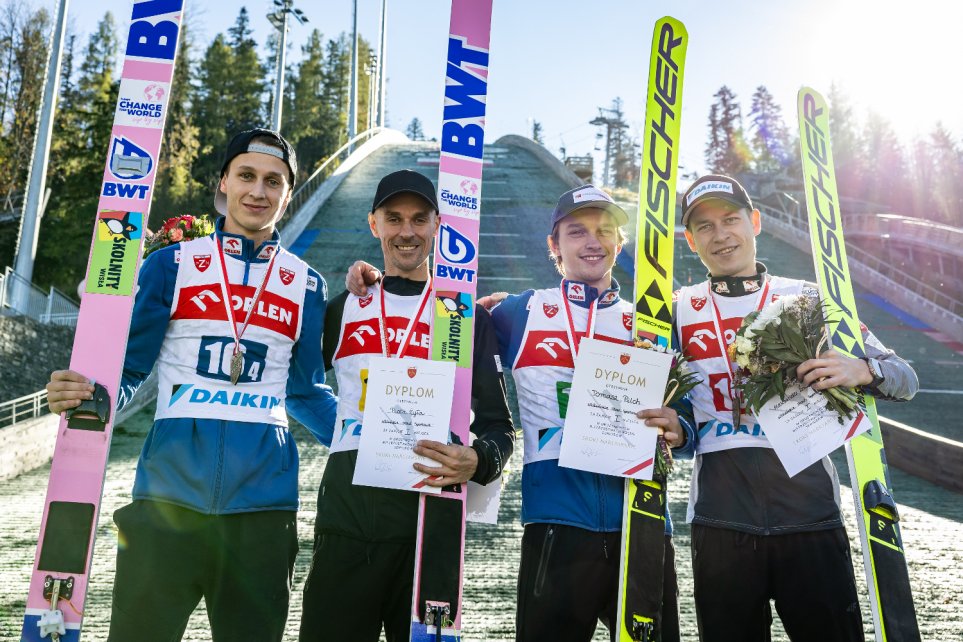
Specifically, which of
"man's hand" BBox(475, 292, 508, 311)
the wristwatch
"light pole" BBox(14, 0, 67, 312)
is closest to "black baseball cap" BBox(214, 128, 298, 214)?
"man's hand" BBox(475, 292, 508, 311)

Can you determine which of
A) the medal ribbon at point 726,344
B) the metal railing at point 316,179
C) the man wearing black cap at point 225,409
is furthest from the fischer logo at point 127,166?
the metal railing at point 316,179

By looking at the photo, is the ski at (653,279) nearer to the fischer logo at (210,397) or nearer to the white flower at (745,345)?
the white flower at (745,345)

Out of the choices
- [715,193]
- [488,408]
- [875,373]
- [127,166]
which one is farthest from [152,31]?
[875,373]

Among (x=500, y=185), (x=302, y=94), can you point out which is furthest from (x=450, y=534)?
(x=302, y=94)

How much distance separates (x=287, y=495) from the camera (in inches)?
102

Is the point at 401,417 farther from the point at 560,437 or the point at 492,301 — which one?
the point at 492,301

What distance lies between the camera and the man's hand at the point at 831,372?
9.06ft

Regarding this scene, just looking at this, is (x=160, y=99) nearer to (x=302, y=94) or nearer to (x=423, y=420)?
(x=423, y=420)

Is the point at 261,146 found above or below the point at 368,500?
above

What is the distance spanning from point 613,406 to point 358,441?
3.31 feet

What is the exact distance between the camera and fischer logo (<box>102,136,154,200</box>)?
2.99 m

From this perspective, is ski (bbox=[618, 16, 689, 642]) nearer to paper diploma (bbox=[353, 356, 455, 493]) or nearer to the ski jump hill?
paper diploma (bbox=[353, 356, 455, 493])

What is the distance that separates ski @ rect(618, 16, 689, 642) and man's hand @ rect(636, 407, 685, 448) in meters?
0.17

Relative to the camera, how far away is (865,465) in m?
2.97
